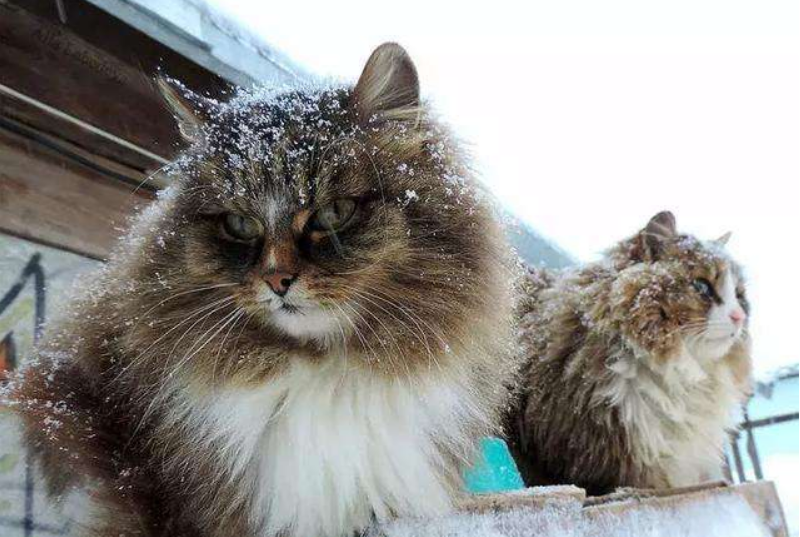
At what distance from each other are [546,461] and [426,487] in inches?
36.4

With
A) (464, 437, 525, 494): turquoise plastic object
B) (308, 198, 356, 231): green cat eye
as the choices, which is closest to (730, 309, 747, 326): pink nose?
(464, 437, 525, 494): turquoise plastic object

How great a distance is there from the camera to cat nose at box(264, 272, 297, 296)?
128 cm

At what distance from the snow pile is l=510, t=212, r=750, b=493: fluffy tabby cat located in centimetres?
46

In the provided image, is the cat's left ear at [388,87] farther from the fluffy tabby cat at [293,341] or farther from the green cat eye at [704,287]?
the green cat eye at [704,287]

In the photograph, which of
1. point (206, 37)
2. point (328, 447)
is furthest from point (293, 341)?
point (206, 37)

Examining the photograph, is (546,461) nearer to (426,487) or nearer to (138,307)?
(426,487)

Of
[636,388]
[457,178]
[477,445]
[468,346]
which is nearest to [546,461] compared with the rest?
[636,388]

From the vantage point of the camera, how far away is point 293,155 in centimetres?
140

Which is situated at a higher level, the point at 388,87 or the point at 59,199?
the point at 388,87

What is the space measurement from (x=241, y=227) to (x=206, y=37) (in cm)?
119

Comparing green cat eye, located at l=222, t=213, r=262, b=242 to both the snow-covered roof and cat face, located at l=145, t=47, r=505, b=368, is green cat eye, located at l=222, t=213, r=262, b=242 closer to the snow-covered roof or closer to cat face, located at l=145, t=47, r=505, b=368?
cat face, located at l=145, t=47, r=505, b=368

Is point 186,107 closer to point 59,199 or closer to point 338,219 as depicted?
point 338,219

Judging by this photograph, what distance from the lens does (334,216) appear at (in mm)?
1401

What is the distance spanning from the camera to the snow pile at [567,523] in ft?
4.43
